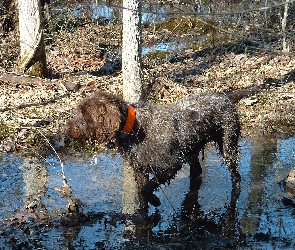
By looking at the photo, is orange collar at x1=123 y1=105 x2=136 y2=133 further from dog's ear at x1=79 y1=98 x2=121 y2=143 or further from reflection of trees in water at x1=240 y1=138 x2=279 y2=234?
reflection of trees in water at x1=240 y1=138 x2=279 y2=234

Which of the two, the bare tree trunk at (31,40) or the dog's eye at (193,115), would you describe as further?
the bare tree trunk at (31,40)

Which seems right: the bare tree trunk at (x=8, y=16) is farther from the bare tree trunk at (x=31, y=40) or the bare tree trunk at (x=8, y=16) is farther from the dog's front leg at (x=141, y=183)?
the dog's front leg at (x=141, y=183)

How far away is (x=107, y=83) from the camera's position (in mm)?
12305

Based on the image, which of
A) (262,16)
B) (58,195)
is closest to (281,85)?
(262,16)

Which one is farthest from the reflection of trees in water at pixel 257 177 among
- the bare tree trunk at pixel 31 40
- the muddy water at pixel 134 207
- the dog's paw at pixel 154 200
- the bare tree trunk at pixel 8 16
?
the bare tree trunk at pixel 8 16

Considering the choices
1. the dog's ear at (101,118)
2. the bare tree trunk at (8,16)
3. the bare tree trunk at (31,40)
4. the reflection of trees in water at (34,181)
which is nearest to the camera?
the dog's ear at (101,118)

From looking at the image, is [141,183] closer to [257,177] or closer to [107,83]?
[257,177]

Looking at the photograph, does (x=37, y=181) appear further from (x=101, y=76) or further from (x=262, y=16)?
(x=262, y=16)

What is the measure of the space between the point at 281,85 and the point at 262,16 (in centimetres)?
413

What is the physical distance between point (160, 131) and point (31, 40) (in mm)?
6864

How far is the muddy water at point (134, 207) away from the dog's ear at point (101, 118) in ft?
3.04

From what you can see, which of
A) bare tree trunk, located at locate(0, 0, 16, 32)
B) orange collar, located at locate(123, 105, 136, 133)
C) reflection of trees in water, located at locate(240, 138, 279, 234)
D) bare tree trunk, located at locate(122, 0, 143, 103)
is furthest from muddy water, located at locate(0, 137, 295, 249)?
bare tree trunk, located at locate(0, 0, 16, 32)

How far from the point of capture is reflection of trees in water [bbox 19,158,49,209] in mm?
6946

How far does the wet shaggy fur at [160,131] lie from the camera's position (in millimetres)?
6125
